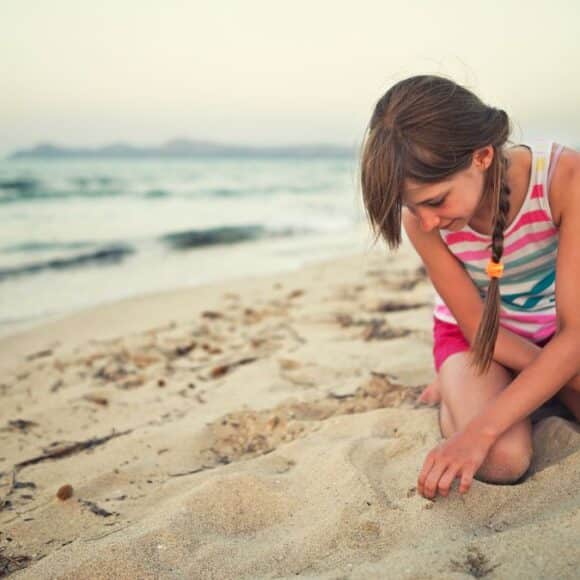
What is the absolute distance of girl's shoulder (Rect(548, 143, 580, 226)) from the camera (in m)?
1.84

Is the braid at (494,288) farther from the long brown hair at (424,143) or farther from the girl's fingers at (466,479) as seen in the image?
the girl's fingers at (466,479)

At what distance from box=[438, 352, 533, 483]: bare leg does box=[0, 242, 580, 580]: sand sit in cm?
7

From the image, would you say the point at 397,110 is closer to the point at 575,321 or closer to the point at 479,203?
the point at 479,203

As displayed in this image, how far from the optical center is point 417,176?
172cm

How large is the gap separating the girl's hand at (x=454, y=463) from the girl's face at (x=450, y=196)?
0.61 m

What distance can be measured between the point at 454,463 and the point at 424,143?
86 centimetres

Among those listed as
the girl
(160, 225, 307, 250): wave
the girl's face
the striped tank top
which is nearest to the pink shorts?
the striped tank top

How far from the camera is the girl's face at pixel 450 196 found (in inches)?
68.8

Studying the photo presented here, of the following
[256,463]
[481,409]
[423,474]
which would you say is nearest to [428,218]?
[481,409]

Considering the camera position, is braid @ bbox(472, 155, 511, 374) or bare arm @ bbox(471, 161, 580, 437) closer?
bare arm @ bbox(471, 161, 580, 437)

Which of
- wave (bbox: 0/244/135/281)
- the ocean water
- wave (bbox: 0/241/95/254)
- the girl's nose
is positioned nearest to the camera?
the girl's nose

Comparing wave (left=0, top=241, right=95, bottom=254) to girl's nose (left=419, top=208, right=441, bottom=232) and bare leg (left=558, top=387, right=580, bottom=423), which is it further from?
bare leg (left=558, top=387, right=580, bottom=423)

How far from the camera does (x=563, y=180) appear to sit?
1864 millimetres

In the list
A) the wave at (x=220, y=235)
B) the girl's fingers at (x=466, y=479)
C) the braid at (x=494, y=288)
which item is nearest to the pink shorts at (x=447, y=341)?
the braid at (x=494, y=288)
